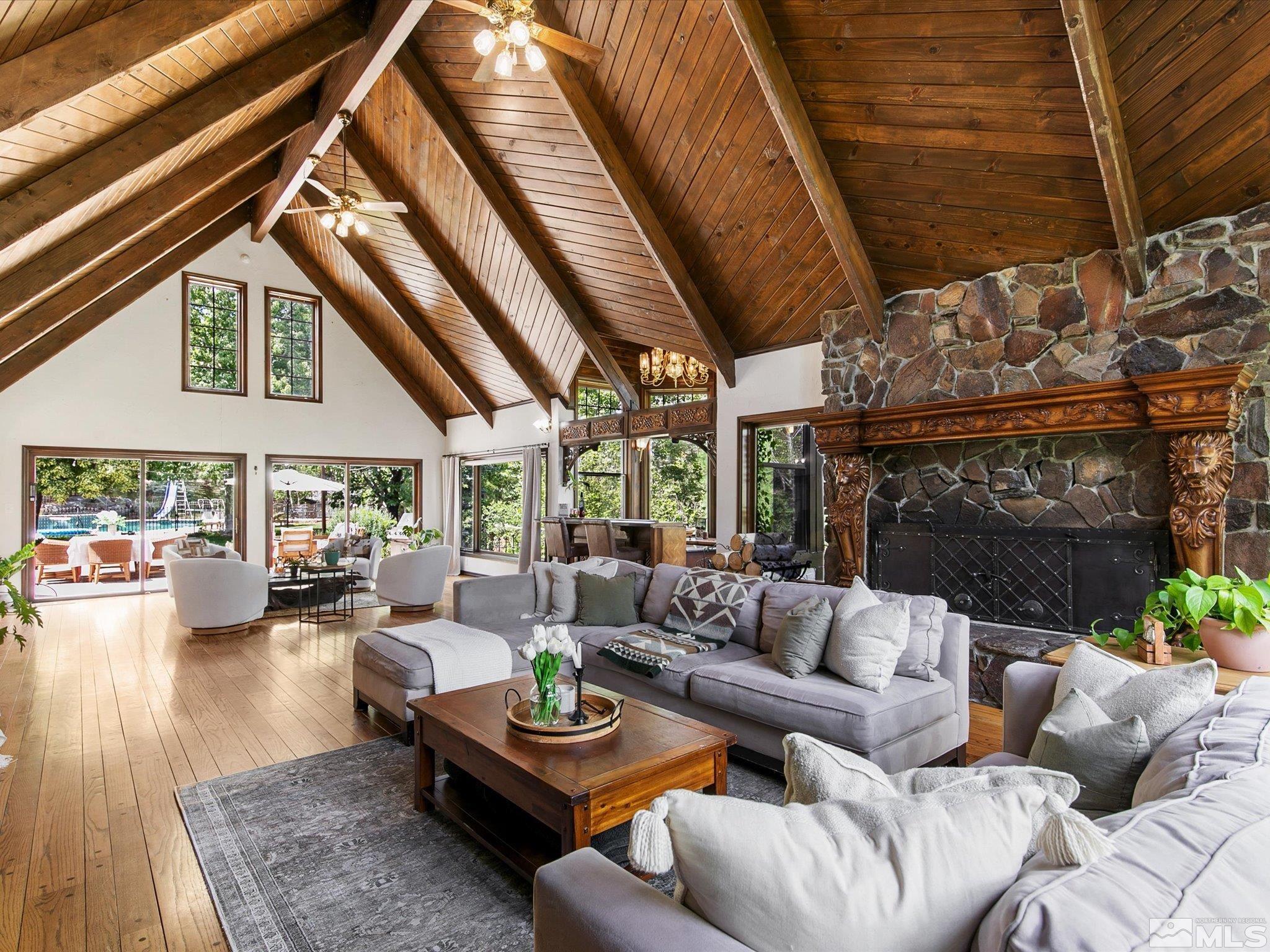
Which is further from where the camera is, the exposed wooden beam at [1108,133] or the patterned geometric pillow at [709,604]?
the patterned geometric pillow at [709,604]

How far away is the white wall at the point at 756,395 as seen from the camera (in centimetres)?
640

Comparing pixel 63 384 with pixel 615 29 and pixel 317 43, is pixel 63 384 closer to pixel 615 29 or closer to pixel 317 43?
pixel 317 43

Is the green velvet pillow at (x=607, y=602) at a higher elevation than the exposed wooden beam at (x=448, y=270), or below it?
below

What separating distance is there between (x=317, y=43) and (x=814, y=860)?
6253mm

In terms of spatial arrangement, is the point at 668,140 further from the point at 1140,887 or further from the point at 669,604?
the point at 1140,887

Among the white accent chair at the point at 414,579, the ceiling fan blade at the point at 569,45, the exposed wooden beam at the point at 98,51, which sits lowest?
the white accent chair at the point at 414,579

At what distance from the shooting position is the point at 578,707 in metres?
2.63

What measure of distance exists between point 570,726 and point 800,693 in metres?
1.12

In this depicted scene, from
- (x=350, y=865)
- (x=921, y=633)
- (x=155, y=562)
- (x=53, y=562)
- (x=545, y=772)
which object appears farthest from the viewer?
(x=155, y=562)

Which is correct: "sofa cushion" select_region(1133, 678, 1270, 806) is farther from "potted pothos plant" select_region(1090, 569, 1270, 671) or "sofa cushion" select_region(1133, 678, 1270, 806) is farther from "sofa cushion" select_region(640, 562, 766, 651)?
"sofa cushion" select_region(640, 562, 766, 651)

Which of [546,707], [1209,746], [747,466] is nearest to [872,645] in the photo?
[546,707]

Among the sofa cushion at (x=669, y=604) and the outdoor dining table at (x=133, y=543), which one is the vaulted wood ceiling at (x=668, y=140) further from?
the sofa cushion at (x=669, y=604)

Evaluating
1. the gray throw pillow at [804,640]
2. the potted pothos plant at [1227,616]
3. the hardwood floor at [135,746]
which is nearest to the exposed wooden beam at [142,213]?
the hardwood floor at [135,746]

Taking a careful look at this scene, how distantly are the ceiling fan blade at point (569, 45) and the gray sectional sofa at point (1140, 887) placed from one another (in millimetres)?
4051
